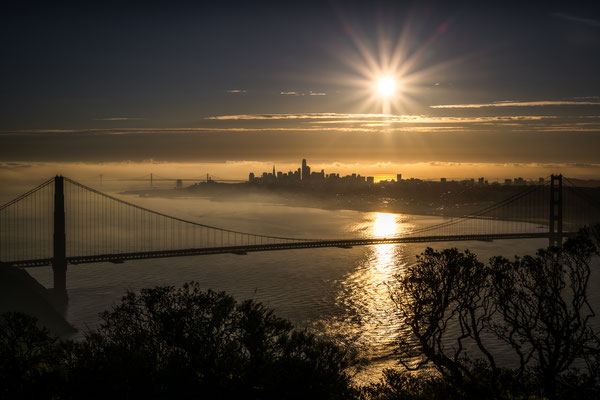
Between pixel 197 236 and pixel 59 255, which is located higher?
pixel 59 255

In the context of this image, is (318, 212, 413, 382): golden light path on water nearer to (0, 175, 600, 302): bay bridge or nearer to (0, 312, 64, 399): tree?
(0, 175, 600, 302): bay bridge

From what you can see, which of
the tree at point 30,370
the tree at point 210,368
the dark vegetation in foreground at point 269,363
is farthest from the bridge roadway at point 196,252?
the tree at point 210,368

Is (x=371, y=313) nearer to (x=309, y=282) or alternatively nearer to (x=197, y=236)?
(x=309, y=282)

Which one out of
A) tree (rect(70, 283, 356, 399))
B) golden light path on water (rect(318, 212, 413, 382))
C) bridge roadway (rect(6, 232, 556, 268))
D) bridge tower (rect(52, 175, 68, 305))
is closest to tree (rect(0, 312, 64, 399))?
tree (rect(70, 283, 356, 399))

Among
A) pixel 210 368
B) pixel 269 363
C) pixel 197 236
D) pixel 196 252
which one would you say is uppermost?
pixel 269 363

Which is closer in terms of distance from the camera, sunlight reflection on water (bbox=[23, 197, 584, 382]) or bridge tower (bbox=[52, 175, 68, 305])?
sunlight reflection on water (bbox=[23, 197, 584, 382])

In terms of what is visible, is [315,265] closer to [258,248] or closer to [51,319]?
[258,248]

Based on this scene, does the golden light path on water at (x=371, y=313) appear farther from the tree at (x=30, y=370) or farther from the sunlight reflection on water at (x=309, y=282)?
the tree at (x=30, y=370)

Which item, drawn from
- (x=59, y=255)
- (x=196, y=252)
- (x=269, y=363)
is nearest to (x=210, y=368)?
(x=269, y=363)

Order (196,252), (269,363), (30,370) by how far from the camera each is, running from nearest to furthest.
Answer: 1. (30,370)
2. (269,363)
3. (196,252)
